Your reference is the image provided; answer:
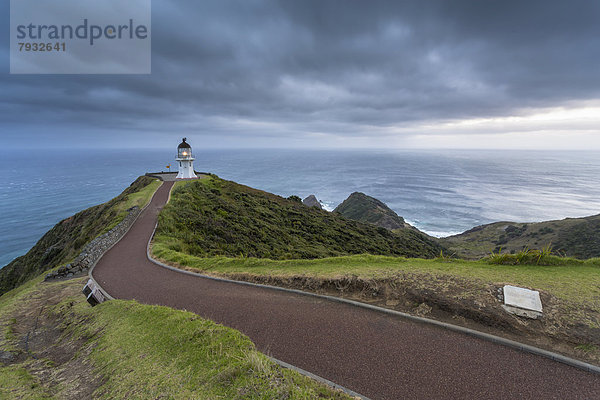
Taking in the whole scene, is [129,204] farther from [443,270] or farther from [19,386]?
[443,270]

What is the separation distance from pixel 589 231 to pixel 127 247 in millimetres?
76020

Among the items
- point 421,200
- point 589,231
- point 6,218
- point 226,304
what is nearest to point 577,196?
point 421,200

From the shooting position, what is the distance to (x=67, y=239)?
914 inches

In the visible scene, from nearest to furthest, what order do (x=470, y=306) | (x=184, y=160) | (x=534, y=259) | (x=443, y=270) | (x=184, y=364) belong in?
(x=184, y=364) → (x=470, y=306) → (x=443, y=270) → (x=534, y=259) → (x=184, y=160)

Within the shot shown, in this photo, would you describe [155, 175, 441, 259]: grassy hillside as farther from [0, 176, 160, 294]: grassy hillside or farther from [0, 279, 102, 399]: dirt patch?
[0, 279, 102, 399]: dirt patch

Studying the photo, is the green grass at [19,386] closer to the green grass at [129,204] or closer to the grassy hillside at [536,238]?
the green grass at [129,204]

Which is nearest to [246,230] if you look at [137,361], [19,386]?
[137,361]

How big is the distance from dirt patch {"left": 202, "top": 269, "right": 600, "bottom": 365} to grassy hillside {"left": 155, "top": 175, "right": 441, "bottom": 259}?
8318mm

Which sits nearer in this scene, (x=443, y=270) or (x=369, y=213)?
(x=443, y=270)

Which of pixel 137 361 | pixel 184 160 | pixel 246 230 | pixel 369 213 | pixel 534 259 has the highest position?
pixel 184 160

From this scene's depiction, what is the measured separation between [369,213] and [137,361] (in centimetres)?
7221

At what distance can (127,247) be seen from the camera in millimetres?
15727

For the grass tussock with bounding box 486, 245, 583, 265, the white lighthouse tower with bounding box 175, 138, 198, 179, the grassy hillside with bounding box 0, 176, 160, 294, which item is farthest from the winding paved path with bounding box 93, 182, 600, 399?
the white lighthouse tower with bounding box 175, 138, 198, 179

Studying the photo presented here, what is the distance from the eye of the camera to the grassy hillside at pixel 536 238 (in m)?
46.0
